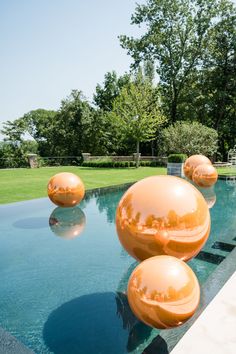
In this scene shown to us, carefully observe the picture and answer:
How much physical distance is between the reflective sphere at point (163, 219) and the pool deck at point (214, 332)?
956 mm

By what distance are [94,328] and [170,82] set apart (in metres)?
38.3

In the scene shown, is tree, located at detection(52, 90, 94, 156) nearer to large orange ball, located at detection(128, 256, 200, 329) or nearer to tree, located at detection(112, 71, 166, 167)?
tree, located at detection(112, 71, 166, 167)

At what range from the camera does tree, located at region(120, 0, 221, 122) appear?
116 ft

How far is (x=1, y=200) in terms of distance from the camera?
43.0 feet

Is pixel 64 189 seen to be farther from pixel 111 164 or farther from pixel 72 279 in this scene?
pixel 111 164

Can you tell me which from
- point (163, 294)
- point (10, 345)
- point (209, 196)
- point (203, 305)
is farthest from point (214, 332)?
point (209, 196)

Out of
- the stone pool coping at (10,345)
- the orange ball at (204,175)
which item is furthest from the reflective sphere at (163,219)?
the orange ball at (204,175)

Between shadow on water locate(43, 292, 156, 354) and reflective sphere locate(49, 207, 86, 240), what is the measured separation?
370 cm

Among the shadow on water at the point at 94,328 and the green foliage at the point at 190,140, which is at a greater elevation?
the green foliage at the point at 190,140

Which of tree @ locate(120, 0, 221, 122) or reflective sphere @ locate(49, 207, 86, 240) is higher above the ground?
tree @ locate(120, 0, 221, 122)

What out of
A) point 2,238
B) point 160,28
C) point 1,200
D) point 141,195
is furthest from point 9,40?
point 160,28

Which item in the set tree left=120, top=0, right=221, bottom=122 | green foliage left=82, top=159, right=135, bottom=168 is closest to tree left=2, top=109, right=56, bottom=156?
green foliage left=82, top=159, right=135, bottom=168

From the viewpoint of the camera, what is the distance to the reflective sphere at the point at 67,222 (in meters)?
8.92

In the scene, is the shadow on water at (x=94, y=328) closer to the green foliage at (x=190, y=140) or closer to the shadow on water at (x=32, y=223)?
the shadow on water at (x=32, y=223)
